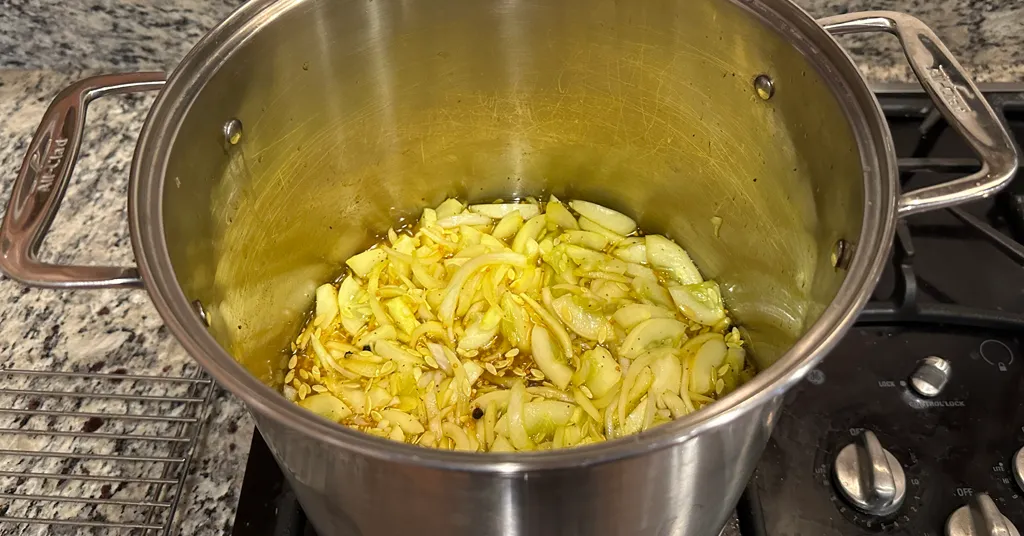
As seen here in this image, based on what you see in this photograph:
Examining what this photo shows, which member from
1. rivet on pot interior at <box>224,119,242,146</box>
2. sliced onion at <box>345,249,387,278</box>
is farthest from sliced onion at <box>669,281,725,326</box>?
rivet on pot interior at <box>224,119,242,146</box>

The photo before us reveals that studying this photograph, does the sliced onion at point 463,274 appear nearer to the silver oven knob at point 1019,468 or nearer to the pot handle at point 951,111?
the pot handle at point 951,111

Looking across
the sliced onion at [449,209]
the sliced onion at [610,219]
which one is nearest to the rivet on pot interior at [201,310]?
the sliced onion at [449,209]

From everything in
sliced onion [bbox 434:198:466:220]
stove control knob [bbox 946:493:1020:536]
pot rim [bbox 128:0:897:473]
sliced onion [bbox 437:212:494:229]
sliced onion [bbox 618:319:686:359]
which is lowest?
sliced onion [bbox 618:319:686:359]

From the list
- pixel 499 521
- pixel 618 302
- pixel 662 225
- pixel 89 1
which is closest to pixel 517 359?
pixel 618 302

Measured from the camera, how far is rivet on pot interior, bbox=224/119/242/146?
2.29 feet

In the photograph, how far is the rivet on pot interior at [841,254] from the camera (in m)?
0.60

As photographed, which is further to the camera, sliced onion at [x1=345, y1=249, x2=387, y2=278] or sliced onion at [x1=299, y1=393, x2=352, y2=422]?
sliced onion at [x1=345, y1=249, x2=387, y2=278]

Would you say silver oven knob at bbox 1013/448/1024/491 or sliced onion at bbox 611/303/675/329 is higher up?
silver oven knob at bbox 1013/448/1024/491

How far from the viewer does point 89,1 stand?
961 mm

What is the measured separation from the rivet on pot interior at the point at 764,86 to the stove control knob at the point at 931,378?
297 millimetres

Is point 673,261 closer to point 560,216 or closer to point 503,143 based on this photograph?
point 560,216

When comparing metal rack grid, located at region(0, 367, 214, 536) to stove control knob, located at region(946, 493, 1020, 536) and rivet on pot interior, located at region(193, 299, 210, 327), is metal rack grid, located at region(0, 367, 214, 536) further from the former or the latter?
stove control knob, located at region(946, 493, 1020, 536)

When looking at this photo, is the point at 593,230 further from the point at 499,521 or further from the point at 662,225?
the point at 499,521

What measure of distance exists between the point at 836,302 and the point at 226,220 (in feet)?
1.76
